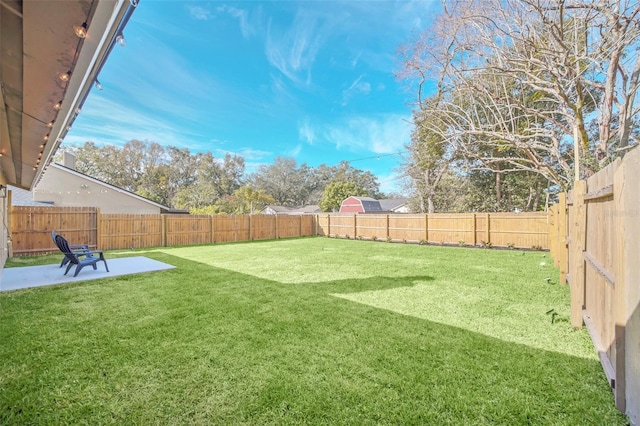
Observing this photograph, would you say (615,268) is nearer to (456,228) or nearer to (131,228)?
(456,228)

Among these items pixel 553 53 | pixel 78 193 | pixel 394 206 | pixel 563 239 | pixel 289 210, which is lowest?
pixel 563 239

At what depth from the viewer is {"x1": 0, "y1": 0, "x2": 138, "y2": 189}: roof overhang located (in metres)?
1.46

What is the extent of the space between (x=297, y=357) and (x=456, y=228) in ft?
35.4

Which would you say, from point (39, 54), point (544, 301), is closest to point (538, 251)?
point (544, 301)

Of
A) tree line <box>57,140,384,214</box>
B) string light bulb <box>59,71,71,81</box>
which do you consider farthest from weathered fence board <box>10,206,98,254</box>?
tree line <box>57,140,384,214</box>

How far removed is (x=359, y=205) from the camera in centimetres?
2909

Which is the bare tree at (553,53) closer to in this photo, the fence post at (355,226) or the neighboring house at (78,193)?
the fence post at (355,226)

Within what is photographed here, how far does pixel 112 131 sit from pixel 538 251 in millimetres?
32137

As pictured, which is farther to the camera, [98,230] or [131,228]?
[131,228]

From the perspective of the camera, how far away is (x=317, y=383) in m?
2.12

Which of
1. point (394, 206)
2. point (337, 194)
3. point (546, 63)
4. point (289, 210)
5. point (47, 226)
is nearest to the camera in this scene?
point (546, 63)

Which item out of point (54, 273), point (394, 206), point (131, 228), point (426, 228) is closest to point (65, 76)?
point (54, 273)

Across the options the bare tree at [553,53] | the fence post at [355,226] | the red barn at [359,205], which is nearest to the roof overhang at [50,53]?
the bare tree at [553,53]

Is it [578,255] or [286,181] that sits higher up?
[286,181]
